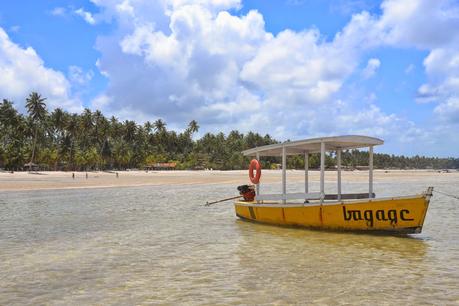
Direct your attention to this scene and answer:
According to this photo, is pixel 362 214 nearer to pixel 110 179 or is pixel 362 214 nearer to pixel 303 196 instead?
pixel 303 196

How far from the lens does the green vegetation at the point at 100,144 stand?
88.1 metres

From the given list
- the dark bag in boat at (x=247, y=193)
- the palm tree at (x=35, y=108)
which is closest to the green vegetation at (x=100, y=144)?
the palm tree at (x=35, y=108)

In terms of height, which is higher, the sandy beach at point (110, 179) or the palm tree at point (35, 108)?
the palm tree at point (35, 108)

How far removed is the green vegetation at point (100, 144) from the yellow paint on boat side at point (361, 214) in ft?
255

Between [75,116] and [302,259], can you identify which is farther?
[75,116]

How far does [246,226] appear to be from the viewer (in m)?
16.2

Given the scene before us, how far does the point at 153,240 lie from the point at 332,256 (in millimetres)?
5473

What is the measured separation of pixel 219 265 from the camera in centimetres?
967

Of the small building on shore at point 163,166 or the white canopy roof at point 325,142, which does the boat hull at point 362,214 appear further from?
the small building on shore at point 163,166

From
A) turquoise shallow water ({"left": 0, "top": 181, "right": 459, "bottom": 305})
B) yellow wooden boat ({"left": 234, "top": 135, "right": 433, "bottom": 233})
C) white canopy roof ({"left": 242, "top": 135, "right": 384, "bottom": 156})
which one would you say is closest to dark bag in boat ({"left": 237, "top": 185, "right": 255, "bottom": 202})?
yellow wooden boat ({"left": 234, "top": 135, "right": 433, "bottom": 233})

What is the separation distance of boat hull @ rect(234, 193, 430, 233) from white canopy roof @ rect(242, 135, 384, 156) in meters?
→ 2.02

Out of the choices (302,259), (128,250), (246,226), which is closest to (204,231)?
(246,226)

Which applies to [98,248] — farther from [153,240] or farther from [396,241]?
[396,241]

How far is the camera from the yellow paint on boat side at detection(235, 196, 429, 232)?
1225cm
